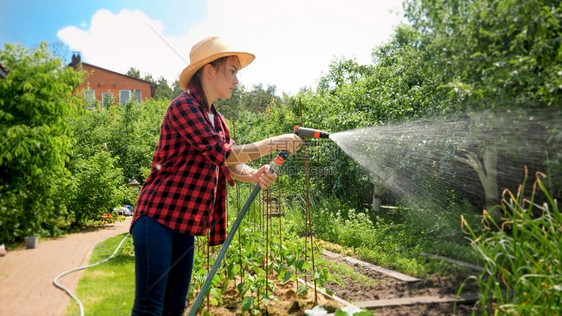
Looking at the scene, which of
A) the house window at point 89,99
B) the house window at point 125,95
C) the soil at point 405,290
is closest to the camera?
the soil at point 405,290

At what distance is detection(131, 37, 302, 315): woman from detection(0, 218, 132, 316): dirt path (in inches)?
46.1

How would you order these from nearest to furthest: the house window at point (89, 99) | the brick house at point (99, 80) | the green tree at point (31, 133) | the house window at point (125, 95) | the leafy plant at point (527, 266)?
the leafy plant at point (527, 266) → the green tree at point (31, 133) → the brick house at point (99, 80) → the house window at point (89, 99) → the house window at point (125, 95)

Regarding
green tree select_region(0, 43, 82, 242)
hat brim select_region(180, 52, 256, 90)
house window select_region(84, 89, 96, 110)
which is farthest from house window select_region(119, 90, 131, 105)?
hat brim select_region(180, 52, 256, 90)

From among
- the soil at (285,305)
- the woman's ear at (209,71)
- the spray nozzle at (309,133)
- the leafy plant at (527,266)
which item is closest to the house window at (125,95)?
the soil at (285,305)

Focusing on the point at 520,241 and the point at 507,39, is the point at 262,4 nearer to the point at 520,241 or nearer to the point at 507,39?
the point at 507,39

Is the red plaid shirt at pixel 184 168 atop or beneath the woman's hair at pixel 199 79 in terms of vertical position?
beneath

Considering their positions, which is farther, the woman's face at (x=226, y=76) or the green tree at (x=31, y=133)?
the green tree at (x=31, y=133)

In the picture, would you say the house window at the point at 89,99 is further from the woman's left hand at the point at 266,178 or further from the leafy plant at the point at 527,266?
the leafy plant at the point at 527,266

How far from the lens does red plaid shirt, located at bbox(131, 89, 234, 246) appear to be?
1.41 metres

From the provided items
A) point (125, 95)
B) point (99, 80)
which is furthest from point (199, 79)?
point (125, 95)

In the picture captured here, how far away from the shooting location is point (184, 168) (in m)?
1.49

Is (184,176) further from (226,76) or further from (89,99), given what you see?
(89,99)

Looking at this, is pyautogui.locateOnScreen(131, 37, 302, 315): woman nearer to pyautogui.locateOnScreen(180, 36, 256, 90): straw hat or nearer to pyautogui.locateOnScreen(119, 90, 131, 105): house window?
pyautogui.locateOnScreen(180, 36, 256, 90): straw hat

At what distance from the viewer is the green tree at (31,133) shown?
1948 mm
